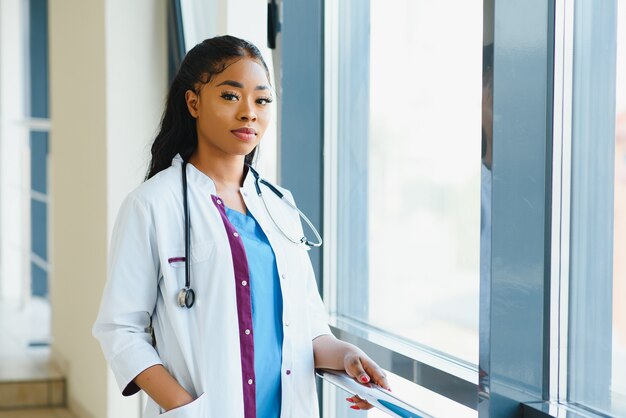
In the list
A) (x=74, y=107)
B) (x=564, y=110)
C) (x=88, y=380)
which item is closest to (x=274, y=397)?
(x=564, y=110)

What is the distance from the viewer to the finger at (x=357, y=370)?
5.29 feet

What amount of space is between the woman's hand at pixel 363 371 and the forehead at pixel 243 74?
56 cm

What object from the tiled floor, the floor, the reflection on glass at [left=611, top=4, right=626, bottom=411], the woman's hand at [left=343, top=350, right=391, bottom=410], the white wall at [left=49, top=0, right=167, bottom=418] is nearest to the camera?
the reflection on glass at [left=611, top=4, right=626, bottom=411]

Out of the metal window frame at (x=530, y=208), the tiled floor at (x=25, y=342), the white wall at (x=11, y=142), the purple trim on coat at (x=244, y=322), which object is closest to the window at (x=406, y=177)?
the metal window frame at (x=530, y=208)

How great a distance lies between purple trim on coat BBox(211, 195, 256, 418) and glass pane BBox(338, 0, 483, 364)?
0.53 meters

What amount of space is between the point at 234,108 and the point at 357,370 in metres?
0.55

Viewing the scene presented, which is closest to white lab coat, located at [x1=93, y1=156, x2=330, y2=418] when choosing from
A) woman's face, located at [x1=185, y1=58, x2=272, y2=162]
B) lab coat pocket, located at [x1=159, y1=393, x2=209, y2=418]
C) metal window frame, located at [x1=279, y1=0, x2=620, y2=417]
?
lab coat pocket, located at [x1=159, y1=393, x2=209, y2=418]

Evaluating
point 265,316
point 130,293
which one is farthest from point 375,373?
point 130,293

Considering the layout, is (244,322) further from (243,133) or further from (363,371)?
(243,133)

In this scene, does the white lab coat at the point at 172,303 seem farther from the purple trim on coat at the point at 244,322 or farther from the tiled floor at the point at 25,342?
the tiled floor at the point at 25,342

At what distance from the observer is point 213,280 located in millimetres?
1584

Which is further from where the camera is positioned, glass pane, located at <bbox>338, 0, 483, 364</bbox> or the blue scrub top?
glass pane, located at <bbox>338, 0, 483, 364</bbox>

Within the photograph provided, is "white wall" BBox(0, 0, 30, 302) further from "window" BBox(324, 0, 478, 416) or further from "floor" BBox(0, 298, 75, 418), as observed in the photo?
"window" BBox(324, 0, 478, 416)

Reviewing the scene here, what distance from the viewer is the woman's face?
5.42 feet
